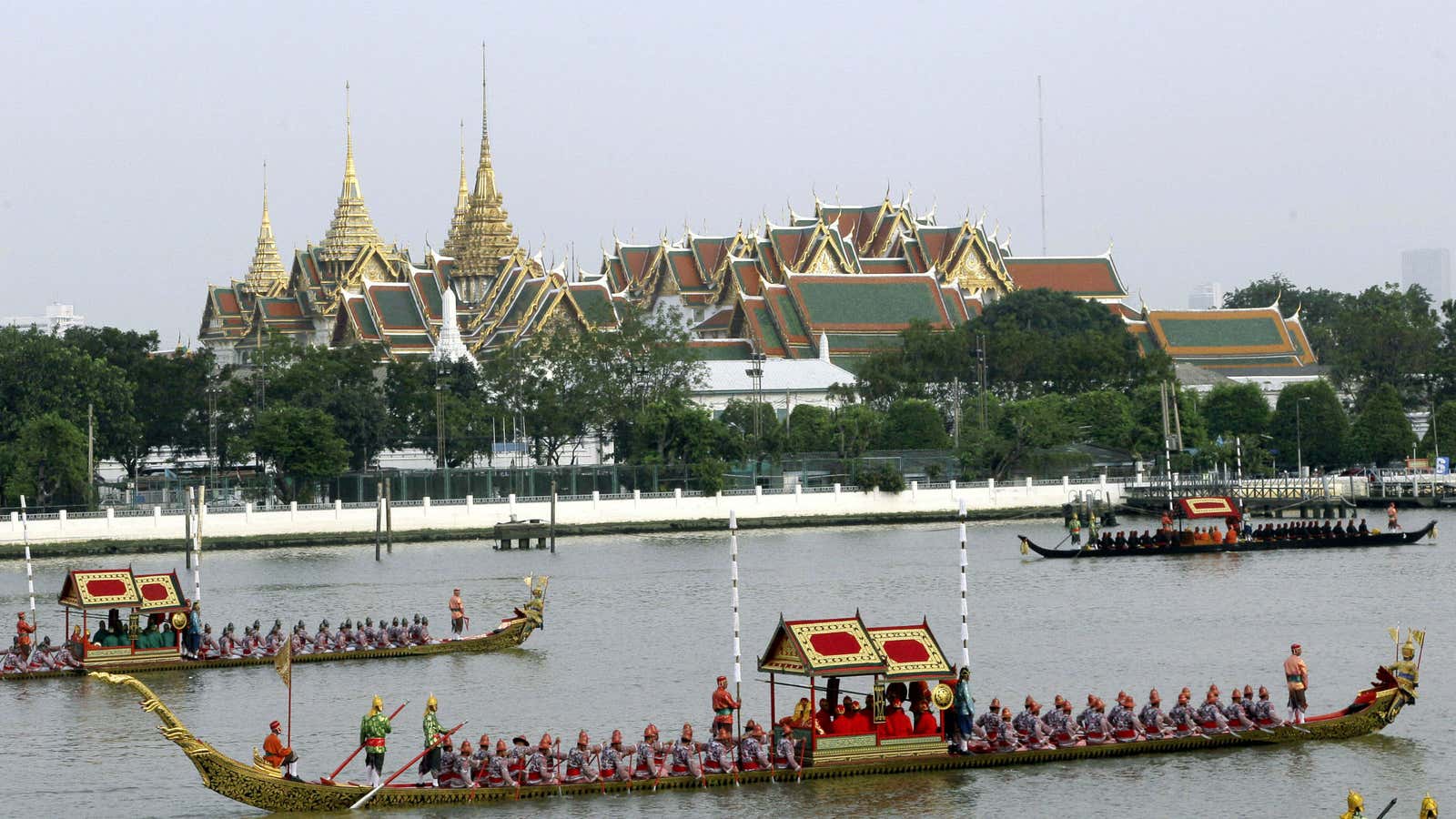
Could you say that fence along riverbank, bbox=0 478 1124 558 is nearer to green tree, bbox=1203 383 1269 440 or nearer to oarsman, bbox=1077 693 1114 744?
green tree, bbox=1203 383 1269 440

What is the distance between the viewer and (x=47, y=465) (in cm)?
7006

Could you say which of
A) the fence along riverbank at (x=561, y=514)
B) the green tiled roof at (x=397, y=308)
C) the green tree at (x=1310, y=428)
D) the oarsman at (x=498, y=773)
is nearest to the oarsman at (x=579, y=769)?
the oarsman at (x=498, y=773)

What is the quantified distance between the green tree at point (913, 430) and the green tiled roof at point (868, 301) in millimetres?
24940

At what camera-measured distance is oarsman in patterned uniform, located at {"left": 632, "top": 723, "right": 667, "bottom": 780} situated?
28234 mm

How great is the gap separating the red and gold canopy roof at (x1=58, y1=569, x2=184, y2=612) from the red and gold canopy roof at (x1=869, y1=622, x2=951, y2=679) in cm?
1555

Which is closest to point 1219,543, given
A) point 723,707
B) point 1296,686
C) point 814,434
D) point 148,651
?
point 814,434

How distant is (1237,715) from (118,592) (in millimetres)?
19267

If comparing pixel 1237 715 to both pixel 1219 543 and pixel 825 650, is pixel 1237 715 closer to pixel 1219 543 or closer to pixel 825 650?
pixel 825 650

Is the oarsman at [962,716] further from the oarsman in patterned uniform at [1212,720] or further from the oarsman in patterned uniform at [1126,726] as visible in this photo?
the oarsman in patterned uniform at [1212,720]

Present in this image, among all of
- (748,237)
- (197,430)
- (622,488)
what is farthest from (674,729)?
(748,237)

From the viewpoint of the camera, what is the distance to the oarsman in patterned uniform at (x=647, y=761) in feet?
92.6

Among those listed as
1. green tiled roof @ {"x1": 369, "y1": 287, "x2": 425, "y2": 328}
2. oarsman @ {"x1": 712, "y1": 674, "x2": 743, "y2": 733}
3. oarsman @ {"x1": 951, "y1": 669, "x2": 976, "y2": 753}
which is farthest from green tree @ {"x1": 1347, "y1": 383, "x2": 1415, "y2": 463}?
oarsman @ {"x1": 712, "y1": 674, "x2": 743, "y2": 733}

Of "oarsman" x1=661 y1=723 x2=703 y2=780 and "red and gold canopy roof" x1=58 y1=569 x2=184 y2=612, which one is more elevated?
"red and gold canopy roof" x1=58 y1=569 x2=184 y2=612

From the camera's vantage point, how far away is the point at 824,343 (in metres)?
105
